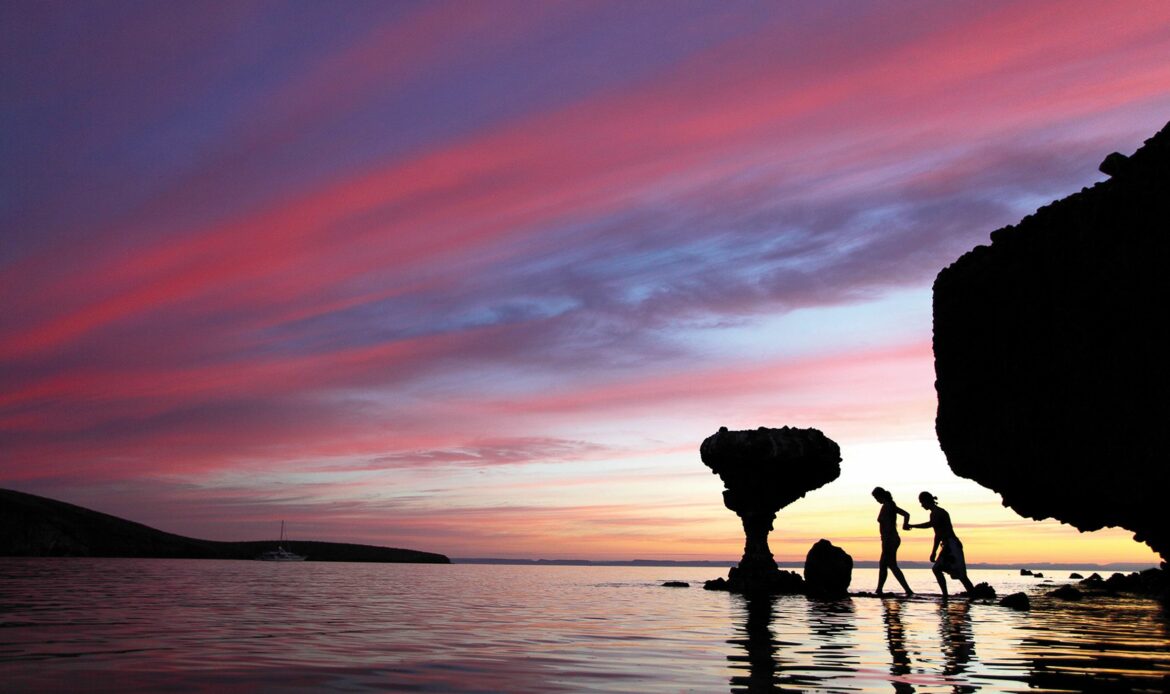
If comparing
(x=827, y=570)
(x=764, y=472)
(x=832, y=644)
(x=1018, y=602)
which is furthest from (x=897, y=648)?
(x=764, y=472)

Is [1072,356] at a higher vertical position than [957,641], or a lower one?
higher

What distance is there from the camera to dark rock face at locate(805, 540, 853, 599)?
36844mm

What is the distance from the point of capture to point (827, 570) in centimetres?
3759

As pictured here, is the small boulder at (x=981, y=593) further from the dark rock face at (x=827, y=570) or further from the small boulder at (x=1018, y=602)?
the dark rock face at (x=827, y=570)

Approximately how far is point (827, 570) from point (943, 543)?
12.2 m

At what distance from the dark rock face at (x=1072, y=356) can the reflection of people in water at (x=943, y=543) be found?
2.15 metres

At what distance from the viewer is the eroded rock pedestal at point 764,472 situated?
4806 centimetres

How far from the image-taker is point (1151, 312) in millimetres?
19219

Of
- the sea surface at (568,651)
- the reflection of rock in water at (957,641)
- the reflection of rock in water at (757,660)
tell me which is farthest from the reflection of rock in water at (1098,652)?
the reflection of rock in water at (757,660)

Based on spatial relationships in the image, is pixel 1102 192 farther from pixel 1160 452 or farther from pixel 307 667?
pixel 307 667

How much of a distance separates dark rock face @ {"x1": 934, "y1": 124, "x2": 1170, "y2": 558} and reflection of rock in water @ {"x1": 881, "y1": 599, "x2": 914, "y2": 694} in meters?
6.84

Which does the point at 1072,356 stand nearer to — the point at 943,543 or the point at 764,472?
the point at 943,543

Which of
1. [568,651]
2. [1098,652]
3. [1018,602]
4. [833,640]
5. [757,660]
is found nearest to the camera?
[757,660]

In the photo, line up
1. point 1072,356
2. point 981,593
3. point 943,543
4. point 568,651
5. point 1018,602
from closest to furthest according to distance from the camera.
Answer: point 568,651 < point 1072,356 < point 1018,602 < point 943,543 < point 981,593
